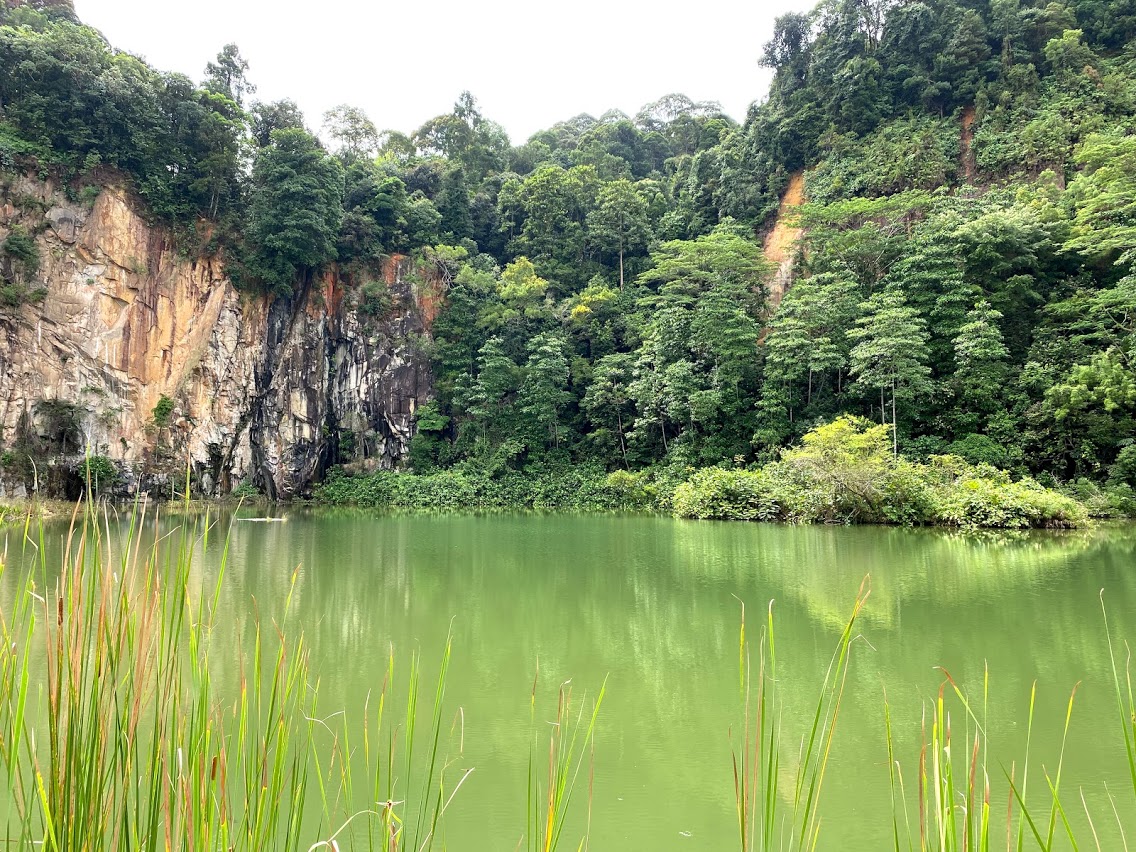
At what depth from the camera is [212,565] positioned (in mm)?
6281

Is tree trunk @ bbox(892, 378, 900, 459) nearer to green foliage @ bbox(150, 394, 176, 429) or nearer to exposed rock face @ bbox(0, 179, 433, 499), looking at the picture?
exposed rock face @ bbox(0, 179, 433, 499)

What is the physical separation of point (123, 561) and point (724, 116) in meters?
31.9

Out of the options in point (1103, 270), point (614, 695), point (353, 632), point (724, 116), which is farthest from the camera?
point (724, 116)

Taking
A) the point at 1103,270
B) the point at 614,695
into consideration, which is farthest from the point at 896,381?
the point at 614,695

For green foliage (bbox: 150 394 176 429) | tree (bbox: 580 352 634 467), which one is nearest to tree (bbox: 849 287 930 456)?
tree (bbox: 580 352 634 467)

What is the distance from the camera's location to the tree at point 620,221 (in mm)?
20375

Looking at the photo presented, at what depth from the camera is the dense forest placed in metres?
11.9

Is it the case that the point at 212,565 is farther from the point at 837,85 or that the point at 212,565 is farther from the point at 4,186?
the point at 837,85

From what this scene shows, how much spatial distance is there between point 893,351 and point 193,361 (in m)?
16.1

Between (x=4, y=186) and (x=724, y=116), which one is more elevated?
(x=724, y=116)

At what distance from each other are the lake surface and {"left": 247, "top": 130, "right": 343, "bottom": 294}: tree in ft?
39.5

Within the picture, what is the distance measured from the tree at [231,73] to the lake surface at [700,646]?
698 inches

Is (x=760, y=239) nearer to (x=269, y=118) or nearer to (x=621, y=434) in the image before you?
(x=621, y=434)

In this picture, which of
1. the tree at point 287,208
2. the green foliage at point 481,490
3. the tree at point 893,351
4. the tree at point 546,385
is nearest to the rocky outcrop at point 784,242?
the tree at point 893,351
